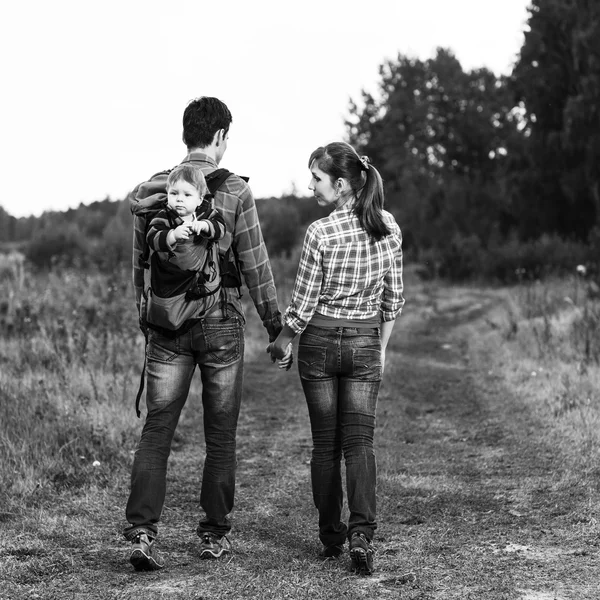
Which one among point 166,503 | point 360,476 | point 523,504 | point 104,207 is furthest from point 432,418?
point 104,207

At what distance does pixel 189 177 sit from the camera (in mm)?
3775

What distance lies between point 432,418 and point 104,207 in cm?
3815

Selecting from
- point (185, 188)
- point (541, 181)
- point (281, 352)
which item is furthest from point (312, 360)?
point (541, 181)

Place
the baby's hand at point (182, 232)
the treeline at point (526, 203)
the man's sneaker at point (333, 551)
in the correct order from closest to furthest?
1. the baby's hand at point (182, 232)
2. the man's sneaker at point (333, 551)
3. the treeline at point (526, 203)

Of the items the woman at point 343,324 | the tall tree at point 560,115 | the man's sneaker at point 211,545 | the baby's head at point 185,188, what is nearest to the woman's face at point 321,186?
the woman at point 343,324

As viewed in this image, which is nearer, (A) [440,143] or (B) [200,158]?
(B) [200,158]

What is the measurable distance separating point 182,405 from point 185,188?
3.34ft

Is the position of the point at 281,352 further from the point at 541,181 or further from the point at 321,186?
the point at 541,181

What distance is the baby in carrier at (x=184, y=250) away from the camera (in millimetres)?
3785

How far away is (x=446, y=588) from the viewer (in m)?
3.76

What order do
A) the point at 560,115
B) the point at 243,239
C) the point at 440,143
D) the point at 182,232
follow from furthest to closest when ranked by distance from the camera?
1. the point at 440,143
2. the point at 560,115
3. the point at 243,239
4. the point at 182,232

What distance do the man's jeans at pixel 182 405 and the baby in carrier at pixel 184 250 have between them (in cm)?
14

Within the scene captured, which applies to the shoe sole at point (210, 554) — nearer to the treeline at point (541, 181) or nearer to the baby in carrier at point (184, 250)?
the baby in carrier at point (184, 250)

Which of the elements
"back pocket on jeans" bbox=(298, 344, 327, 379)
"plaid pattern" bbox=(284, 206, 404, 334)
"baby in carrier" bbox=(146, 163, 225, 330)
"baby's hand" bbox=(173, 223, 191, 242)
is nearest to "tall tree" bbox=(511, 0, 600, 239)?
"plaid pattern" bbox=(284, 206, 404, 334)
